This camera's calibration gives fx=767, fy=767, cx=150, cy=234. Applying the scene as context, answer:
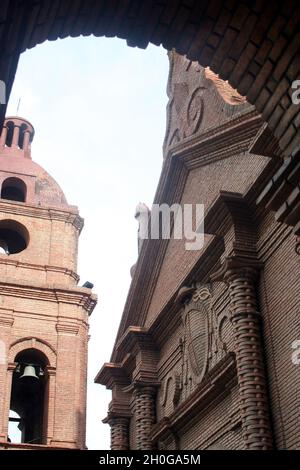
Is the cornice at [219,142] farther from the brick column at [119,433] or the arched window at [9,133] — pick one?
the arched window at [9,133]

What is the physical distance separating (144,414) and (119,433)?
153 centimetres

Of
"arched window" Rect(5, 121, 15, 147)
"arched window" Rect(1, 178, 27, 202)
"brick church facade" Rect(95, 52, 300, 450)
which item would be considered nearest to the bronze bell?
"brick church facade" Rect(95, 52, 300, 450)

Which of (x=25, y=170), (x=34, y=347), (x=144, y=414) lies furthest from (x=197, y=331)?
(x=25, y=170)

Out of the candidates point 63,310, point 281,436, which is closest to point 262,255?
point 281,436

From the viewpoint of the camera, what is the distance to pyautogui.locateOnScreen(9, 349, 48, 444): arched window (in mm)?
20469

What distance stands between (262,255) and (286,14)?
18.0 ft

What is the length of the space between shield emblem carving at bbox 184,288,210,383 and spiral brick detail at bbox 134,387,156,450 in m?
2.21

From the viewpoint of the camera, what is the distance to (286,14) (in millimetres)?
5809

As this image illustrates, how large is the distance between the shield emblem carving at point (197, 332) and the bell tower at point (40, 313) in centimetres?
741

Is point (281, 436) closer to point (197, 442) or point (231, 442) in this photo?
point (231, 442)

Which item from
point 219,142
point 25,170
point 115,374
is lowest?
point 115,374

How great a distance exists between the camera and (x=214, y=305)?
12266 millimetres

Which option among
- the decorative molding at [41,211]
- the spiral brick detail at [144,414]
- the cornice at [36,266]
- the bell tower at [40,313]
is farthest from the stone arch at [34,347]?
the spiral brick detail at [144,414]

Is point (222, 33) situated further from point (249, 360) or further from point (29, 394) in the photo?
point (29, 394)
